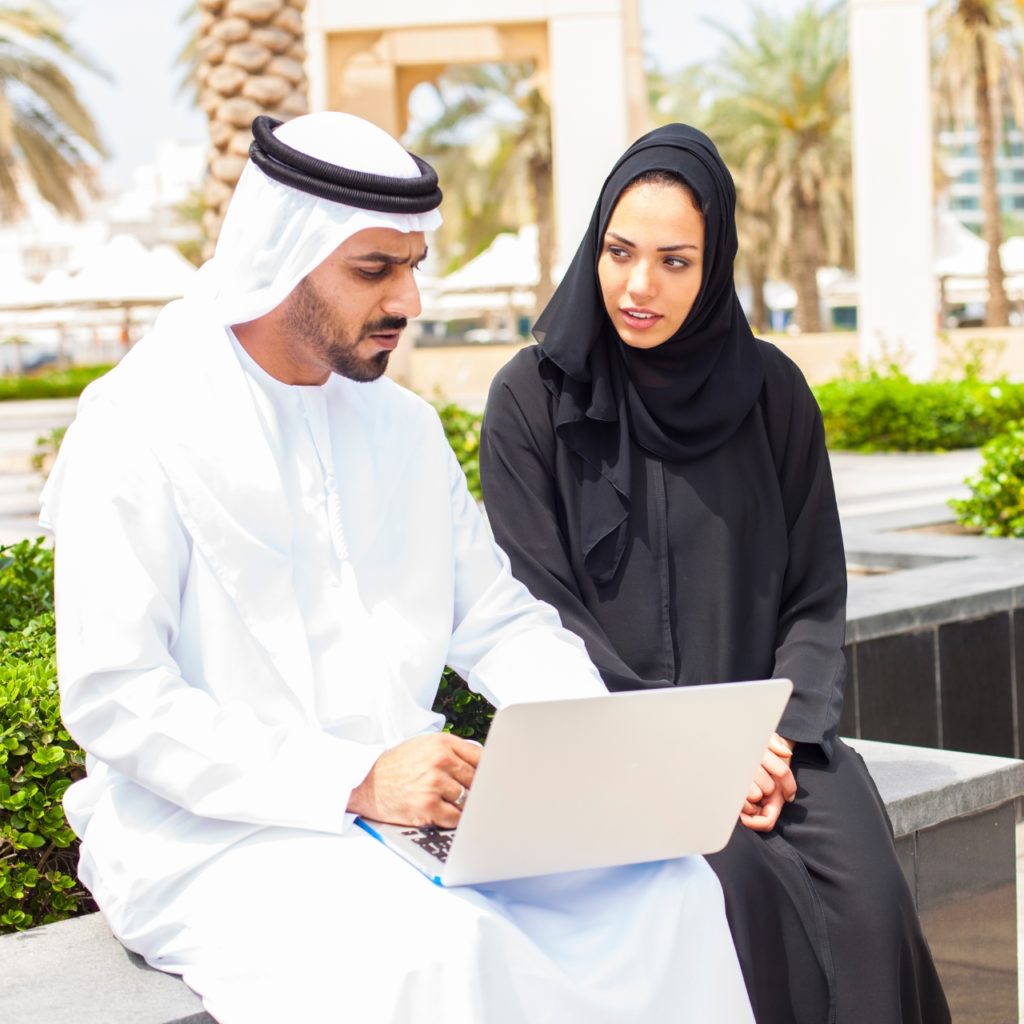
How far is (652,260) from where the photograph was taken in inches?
114

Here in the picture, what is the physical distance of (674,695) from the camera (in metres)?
1.98

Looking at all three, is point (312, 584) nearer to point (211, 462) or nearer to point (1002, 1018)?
point (211, 462)

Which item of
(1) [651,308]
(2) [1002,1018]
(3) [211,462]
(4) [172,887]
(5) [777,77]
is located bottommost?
(2) [1002,1018]

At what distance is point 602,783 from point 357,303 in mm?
800

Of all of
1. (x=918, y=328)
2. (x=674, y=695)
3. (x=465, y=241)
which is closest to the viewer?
(x=674, y=695)

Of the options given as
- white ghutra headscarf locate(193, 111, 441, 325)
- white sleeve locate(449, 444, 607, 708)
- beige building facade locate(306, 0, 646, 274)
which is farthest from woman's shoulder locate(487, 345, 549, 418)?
beige building facade locate(306, 0, 646, 274)

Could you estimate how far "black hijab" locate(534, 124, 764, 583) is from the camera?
2.95 metres

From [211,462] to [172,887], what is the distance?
0.58 m

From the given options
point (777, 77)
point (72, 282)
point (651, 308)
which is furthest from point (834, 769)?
point (777, 77)

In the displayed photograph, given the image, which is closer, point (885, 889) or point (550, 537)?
point (885, 889)

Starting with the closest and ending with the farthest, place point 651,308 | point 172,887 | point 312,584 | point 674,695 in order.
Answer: point 674,695
point 172,887
point 312,584
point 651,308

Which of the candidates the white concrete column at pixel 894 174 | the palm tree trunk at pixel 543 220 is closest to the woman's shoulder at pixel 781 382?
the white concrete column at pixel 894 174

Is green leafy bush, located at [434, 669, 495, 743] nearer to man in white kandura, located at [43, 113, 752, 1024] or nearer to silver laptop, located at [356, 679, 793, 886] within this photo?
man in white kandura, located at [43, 113, 752, 1024]

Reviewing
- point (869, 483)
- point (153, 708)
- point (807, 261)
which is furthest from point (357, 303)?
point (807, 261)
